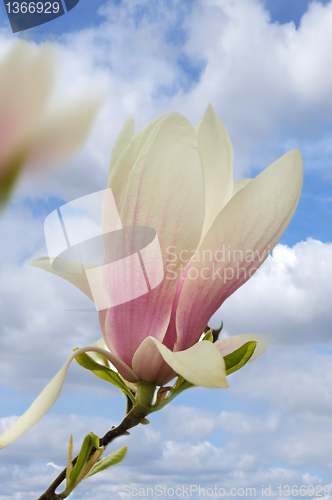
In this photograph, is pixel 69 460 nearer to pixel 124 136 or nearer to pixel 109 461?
pixel 109 461

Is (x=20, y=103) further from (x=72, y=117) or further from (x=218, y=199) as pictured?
(x=218, y=199)

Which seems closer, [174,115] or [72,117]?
[174,115]

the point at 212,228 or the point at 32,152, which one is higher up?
the point at 32,152

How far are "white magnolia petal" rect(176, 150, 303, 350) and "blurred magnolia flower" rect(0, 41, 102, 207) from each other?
0.60 feet

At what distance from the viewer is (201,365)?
299mm

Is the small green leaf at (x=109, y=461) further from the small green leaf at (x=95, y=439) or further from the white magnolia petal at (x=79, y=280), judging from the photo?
the white magnolia petal at (x=79, y=280)

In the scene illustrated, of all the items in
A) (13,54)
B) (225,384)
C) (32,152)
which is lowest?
(225,384)

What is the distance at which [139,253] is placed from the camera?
14.0 inches

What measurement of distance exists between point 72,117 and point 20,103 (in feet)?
0.17

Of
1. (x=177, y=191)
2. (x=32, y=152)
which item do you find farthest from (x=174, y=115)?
(x=32, y=152)

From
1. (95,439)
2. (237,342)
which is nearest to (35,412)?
(95,439)

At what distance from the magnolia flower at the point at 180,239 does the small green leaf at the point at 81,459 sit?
64 millimetres

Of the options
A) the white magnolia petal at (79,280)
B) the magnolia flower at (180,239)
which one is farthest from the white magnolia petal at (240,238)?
the white magnolia petal at (79,280)

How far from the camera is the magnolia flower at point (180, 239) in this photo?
327 millimetres
